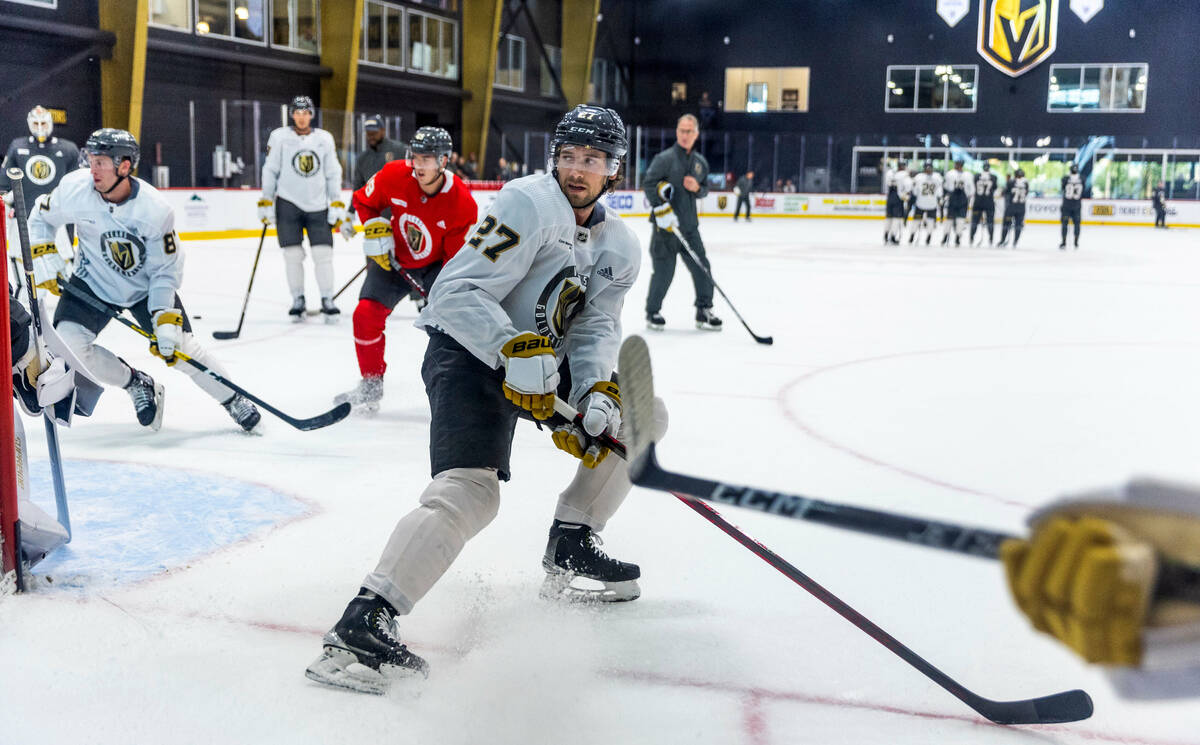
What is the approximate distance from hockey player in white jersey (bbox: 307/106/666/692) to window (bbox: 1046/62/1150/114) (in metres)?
24.4

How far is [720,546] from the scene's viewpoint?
2543 millimetres

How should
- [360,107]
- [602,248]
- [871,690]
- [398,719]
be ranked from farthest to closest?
[360,107]
[602,248]
[871,690]
[398,719]

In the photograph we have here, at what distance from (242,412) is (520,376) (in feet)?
6.67

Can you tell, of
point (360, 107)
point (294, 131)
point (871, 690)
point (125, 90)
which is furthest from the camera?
point (360, 107)

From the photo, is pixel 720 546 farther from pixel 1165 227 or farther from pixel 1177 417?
pixel 1165 227

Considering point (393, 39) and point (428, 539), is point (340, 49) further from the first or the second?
point (428, 539)

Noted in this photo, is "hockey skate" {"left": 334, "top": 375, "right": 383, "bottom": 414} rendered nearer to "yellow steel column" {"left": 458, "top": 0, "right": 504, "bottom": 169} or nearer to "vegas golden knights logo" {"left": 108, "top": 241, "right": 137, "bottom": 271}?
"vegas golden knights logo" {"left": 108, "top": 241, "right": 137, "bottom": 271}

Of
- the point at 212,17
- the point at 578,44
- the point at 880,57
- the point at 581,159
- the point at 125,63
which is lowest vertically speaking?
the point at 581,159

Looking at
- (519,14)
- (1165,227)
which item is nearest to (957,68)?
(1165,227)

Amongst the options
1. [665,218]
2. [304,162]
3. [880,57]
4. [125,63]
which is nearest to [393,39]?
[125,63]

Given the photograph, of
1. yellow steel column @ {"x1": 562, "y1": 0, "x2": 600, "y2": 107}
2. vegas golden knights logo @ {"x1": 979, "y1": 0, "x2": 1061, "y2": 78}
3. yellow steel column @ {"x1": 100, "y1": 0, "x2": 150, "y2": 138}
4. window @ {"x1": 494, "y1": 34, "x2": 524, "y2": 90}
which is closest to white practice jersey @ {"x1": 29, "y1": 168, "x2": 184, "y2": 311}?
yellow steel column @ {"x1": 100, "y1": 0, "x2": 150, "y2": 138}

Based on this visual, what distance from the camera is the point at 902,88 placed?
25.0 m

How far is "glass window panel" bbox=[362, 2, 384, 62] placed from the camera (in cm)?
1833

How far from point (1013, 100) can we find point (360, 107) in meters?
14.5
